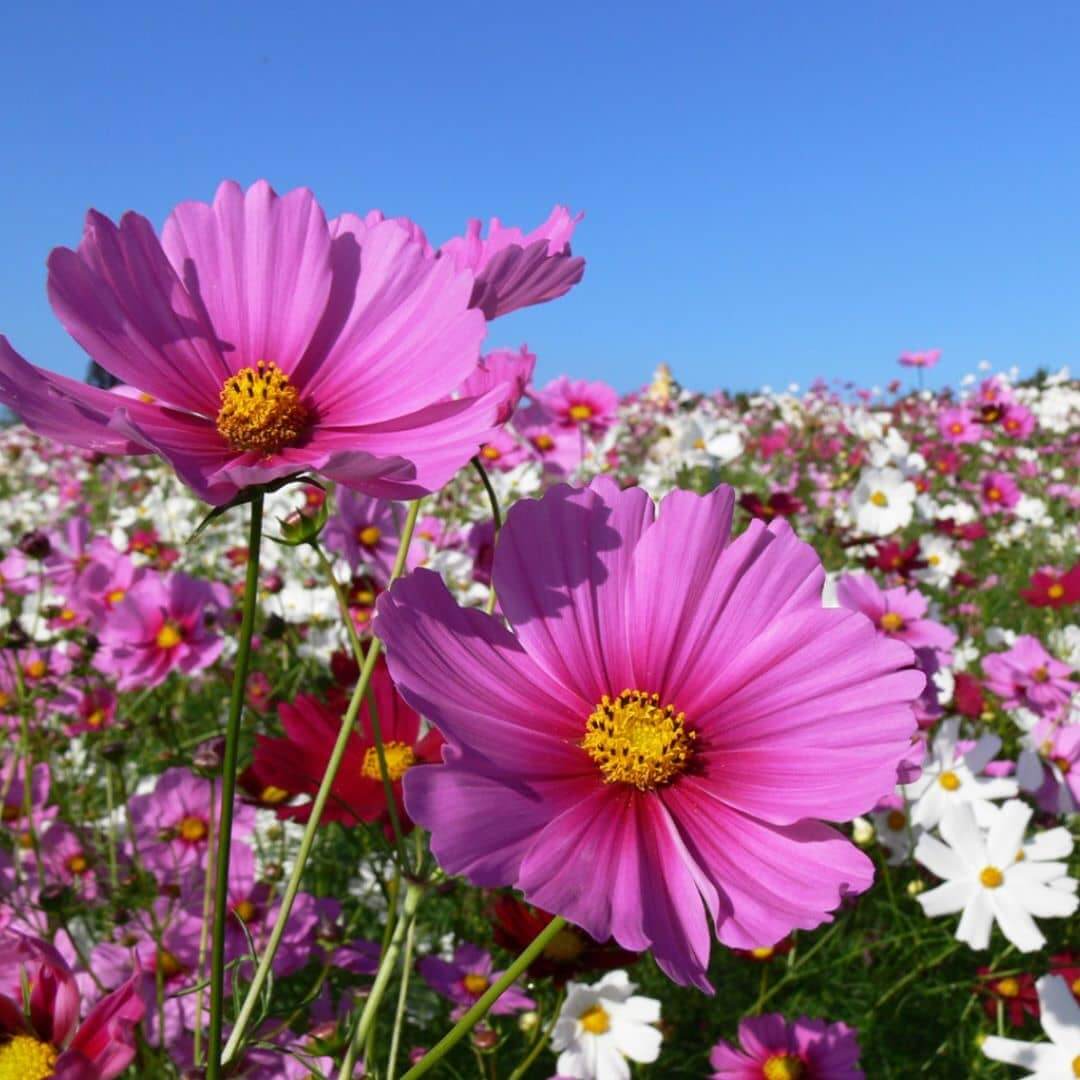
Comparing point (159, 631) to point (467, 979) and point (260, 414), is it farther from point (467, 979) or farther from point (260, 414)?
point (260, 414)

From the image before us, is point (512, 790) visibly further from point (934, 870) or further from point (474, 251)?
point (934, 870)

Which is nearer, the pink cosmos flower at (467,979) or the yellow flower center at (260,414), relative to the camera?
the yellow flower center at (260,414)

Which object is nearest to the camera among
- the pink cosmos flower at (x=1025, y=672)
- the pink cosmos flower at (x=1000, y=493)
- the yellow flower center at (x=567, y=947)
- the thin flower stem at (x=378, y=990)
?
the thin flower stem at (x=378, y=990)

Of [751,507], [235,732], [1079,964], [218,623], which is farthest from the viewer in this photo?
[751,507]

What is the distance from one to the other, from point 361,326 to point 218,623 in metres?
1.20

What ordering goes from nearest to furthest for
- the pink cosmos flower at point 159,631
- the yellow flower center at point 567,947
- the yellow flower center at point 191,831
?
the yellow flower center at point 567,947
the yellow flower center at point 191,831
the pink cosmos flower at point 159,631

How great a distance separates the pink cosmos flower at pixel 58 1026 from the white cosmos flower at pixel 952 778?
3.81 ft

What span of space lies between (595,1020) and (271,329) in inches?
32.6

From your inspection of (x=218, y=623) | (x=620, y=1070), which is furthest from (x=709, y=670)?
(x=218, y=623)

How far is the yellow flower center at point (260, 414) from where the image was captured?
535 millimetres

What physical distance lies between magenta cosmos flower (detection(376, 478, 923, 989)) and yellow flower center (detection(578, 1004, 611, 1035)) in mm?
656

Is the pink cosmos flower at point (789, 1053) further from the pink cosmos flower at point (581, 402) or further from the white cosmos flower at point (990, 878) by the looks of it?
the pink cosmos flower at point (581, 402)

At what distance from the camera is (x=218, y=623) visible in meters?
1.65

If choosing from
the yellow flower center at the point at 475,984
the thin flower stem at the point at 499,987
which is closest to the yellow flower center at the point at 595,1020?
the yellow flower center at the point at 475,984
